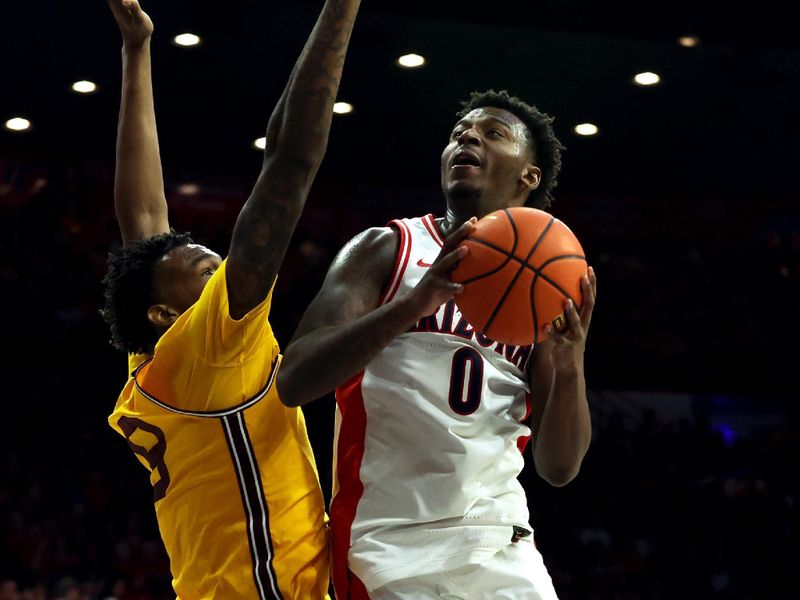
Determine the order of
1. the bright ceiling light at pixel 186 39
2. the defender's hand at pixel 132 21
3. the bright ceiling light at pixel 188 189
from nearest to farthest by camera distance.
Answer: the defender's hand at pixel 132 21
the bright ceiling light at pixel 186 39
the bright ceiling light at pixel 188 189

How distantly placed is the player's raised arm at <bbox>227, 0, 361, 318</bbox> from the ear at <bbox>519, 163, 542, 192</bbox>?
848mm

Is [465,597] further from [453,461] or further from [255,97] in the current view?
[255,97]

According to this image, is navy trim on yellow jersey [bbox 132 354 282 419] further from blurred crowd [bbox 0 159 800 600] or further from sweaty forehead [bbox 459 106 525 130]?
blurred crowd [bbox 0 159 800 600]

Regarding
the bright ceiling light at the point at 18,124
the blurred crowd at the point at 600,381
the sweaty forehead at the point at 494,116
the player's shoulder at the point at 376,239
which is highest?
the sweaty forehead at the point at 494,116

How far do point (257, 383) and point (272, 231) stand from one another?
503 mm

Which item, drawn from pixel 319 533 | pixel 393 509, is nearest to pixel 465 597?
pixel 393 509

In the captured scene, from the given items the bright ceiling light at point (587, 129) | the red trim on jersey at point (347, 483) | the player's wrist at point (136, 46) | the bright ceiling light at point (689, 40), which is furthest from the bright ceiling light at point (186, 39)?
the red trim on jersey at point (347, 483)

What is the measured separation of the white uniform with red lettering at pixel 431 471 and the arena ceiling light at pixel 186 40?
7144 mm

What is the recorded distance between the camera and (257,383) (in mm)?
2957

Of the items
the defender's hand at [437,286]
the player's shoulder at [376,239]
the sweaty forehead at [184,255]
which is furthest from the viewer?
the sweaty forehead at [184,255]

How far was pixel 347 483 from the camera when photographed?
2.97 m

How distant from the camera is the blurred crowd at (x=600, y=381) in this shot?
1055 centimetres

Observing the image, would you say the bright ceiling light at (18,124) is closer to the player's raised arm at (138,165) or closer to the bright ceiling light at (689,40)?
the bright ceiling light at (689,40)

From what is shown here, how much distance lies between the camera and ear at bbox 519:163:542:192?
331 centimetres
